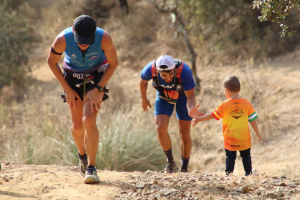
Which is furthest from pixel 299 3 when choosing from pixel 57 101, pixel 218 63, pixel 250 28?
pixel 57 101

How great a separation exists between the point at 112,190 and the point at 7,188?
4.00 feet

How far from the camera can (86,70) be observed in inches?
171

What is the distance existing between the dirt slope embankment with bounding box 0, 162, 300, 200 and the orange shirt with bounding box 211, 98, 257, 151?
0.46 meters

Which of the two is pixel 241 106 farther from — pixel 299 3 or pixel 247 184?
pixel 299 3

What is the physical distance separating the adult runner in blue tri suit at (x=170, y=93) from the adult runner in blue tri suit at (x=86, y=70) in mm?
780

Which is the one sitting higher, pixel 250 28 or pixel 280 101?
pixel 250 28

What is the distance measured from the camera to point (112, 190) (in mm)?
3980

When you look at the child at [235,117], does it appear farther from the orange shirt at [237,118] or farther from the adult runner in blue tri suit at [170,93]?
the adult runner in blue tri suit at [170,93]

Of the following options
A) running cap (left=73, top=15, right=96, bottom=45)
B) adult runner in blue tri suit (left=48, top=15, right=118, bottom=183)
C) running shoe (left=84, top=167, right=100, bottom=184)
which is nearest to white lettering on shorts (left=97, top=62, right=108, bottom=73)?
adult runner in blue tri suit (left=48, top=15, right=118, bottom=183)

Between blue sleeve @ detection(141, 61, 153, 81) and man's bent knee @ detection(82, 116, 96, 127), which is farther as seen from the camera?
blue sleeve @ detection(141, 61, 153, 81)

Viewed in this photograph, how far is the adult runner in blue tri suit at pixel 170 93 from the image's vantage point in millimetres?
4707

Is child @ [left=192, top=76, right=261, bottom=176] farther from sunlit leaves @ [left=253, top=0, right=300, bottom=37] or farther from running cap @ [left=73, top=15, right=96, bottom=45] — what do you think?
running cap @ [left=73, top=15, right=96, bottom=45]

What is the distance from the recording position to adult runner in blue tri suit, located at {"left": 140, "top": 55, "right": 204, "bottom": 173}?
4707 millimetres

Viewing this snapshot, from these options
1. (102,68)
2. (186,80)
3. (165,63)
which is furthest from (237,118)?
(102,68)
